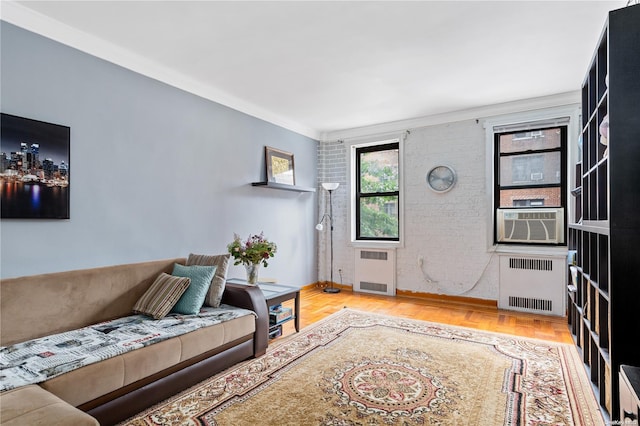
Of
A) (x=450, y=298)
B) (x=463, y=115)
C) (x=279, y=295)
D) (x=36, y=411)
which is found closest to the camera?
(x=36, y=411)

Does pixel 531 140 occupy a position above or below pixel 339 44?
below

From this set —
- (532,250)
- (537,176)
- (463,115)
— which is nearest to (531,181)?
(537,176)

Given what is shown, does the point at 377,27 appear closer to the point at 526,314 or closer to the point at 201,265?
the point at 201,265

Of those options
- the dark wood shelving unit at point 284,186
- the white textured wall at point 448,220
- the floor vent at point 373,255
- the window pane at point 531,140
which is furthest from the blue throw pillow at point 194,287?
the window pane at point 531,140

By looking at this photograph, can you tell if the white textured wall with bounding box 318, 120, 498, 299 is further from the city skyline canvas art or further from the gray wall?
the city skyline canvas art

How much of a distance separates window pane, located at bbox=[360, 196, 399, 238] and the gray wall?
5.92 ft

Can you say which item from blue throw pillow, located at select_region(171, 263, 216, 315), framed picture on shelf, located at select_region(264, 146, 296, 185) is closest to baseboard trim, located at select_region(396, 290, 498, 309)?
framed picture on shelf, located at select_region(264, 146, 296, 185)

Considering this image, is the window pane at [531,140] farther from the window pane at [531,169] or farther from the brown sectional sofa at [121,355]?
the brown sectional sofa at [121,355]

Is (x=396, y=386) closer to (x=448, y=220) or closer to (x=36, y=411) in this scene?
(x=36, y=411)

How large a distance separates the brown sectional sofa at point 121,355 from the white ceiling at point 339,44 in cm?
188

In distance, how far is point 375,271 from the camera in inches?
217

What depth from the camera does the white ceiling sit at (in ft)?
8.25

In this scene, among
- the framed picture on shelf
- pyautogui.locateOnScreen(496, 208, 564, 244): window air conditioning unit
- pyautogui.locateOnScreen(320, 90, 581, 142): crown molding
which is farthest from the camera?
the framed picture on shelf

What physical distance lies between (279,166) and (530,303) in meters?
3.75
